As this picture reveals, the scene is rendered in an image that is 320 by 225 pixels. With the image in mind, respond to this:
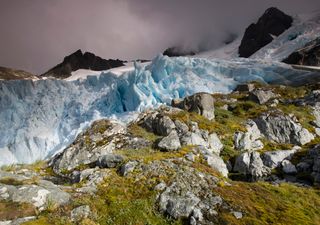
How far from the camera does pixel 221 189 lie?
15117 mm

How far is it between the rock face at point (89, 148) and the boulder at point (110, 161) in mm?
7887

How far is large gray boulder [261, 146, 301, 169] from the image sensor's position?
2801 centimetres

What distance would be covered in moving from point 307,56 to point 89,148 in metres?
126

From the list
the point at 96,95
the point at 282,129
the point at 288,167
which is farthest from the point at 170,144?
the point at 96,95

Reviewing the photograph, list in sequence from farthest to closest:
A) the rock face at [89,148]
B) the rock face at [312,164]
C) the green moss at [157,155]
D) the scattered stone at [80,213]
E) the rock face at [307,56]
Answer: the rock face at [307,56] → the rock face at [89,148] → the rock face at [312,164] → the green moss at [157,155] → the scattered stone at [80,213]

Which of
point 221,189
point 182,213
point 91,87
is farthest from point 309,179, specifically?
point 91,87

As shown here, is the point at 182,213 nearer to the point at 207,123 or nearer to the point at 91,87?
the point at 207,123

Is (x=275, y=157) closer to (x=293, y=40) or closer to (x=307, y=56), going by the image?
(x=307, y=56)

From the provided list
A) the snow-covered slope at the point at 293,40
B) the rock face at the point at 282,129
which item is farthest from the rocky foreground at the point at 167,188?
the snow-covered slope at the point at 293,40

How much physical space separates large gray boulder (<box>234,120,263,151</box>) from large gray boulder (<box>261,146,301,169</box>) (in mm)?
4225

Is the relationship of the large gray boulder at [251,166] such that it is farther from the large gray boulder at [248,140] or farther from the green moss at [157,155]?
the green moss at [157,155]

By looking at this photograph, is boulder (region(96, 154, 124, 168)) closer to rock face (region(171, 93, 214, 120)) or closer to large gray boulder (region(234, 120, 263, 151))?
large gray boulder (region(234, 120, 263, 151))

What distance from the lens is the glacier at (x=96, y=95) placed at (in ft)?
293

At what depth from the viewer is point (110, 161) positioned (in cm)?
1912
